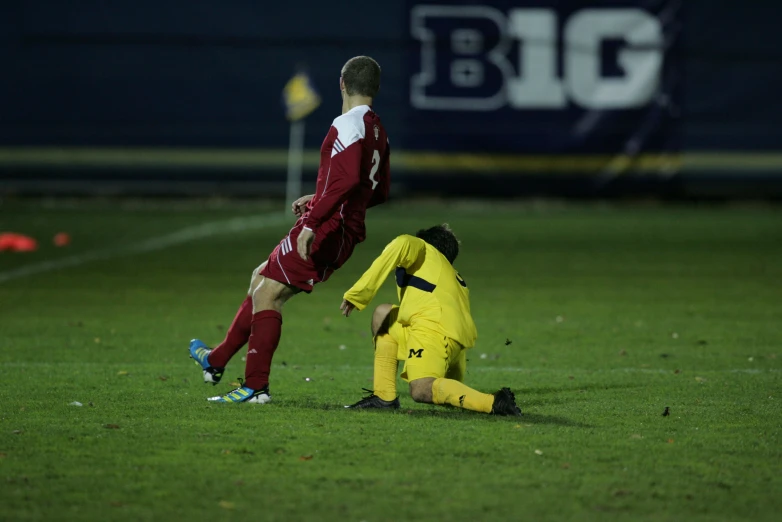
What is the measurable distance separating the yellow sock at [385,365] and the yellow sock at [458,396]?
30cm

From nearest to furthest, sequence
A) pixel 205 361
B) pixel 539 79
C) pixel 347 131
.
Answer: pixel 347 131 → pixel 205 361 → pixel 539 79

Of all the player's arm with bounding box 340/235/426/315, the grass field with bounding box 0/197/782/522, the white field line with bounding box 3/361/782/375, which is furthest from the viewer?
the white field line with bounding box 3/361/782/375

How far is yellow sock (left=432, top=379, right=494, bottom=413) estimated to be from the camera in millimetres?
6105

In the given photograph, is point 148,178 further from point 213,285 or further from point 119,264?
point 213,285

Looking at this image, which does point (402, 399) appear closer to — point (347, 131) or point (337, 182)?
point (337, 182)

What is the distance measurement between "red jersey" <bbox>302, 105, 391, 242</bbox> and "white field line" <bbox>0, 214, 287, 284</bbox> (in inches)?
284

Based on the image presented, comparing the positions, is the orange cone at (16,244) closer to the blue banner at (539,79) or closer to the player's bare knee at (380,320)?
the blue banner at (539,79)

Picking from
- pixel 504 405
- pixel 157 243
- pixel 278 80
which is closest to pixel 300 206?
pixel 504 405

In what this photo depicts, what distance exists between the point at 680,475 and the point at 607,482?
0.35 meters

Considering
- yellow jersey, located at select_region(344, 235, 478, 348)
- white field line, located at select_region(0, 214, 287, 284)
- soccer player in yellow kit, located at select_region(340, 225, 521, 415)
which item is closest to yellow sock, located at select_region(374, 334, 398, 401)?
soccer player in yellow kit, located at select_region(340, 225, 521, 415)

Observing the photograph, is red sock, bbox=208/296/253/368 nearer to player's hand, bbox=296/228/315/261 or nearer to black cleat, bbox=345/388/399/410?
player's hand, bbox=296/228/315/261

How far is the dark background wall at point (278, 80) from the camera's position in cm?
2167

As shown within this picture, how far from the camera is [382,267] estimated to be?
6105mm

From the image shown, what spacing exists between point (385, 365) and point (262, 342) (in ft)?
2.11
